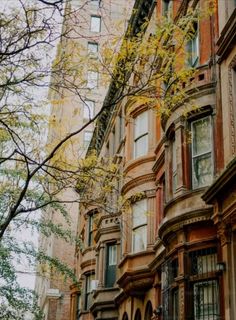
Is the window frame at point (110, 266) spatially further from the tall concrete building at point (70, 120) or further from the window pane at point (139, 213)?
the window pane at point (139, 213)

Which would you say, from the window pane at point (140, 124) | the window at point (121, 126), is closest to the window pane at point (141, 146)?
the window pane at point (140, 124)

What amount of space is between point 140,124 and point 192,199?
8.21 meters

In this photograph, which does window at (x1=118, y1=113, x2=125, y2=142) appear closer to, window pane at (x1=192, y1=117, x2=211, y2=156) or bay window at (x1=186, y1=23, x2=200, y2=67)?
bay window at (x1=186, y1=23, x2=200, y2=67)

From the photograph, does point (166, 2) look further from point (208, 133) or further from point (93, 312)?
point (93, 312)

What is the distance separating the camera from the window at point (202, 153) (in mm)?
14969

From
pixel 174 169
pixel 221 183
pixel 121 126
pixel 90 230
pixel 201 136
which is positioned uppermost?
pixel 121 126

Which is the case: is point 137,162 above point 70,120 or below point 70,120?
below

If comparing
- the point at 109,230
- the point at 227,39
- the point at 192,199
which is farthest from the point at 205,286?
the point at 109,230

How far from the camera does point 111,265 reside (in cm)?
2586

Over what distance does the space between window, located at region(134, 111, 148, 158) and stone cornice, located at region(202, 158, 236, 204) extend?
27.2 ft

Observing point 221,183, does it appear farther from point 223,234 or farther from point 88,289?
point 88,289

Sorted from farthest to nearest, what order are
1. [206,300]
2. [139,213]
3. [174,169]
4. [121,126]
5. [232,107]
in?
1. [121,126]
2. [139,213]
3. [174,169]
4. [232,107]
5. [206,300]

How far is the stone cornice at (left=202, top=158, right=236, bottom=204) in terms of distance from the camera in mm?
12312

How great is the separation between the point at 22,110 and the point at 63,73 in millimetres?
1088
